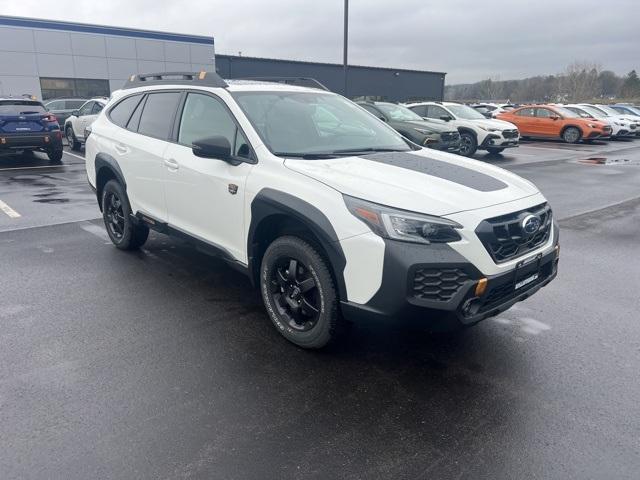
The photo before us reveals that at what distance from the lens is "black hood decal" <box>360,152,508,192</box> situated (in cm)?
356

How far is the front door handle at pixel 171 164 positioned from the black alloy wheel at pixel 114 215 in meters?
1.32

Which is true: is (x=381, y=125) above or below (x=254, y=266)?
above

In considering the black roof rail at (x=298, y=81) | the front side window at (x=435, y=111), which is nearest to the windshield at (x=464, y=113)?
the front side window at (x=435, y=111)

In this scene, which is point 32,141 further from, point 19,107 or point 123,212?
point 123,212

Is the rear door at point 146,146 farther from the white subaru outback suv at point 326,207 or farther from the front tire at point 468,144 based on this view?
the front tire at point 468,144

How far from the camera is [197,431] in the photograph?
279cm

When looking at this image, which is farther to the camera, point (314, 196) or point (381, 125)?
point (381, 125)

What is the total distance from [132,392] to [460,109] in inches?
650

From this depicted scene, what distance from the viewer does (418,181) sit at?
11.2 ft

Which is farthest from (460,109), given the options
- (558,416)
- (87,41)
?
(87,41)

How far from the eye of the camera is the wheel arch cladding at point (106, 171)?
17.9ft

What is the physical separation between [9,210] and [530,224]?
25.5 ft

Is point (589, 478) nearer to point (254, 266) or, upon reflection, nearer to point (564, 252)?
point (254, 266)

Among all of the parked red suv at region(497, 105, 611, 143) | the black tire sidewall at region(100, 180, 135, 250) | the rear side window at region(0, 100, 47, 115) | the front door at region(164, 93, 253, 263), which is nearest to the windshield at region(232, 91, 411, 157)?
the front door at region(164, 93, 253, 263)
